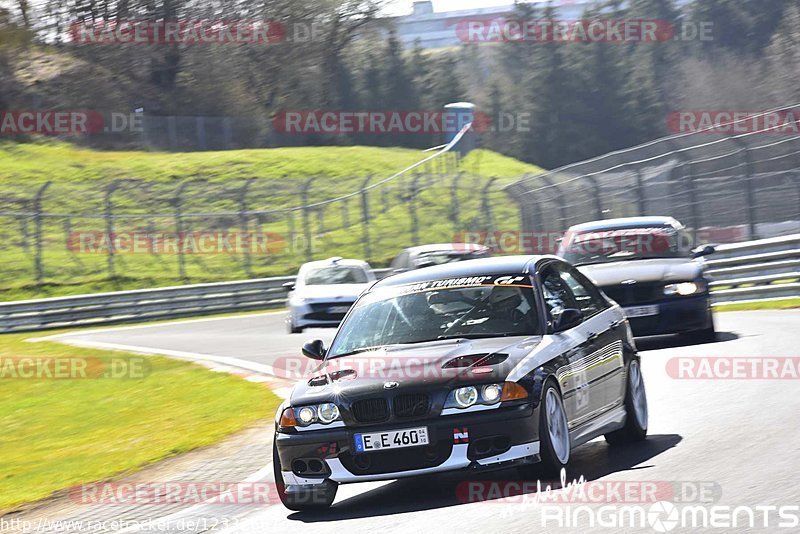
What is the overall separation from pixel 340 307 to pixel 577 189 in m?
10.2

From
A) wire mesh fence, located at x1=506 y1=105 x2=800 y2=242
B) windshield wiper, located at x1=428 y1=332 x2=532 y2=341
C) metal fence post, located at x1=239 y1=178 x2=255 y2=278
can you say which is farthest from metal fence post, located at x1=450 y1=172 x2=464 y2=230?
windshield wiper, located at x1=428 y1=332 x2=532 y2=341

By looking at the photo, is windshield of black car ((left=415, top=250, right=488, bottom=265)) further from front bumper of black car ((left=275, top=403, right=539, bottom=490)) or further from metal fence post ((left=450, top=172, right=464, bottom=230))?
metal fence post ((left=450, top=172, right=464, bottom=230))

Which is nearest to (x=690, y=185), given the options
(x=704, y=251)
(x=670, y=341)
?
(x=670, y=341)

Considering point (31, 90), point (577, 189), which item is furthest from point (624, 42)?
point (577, 189)

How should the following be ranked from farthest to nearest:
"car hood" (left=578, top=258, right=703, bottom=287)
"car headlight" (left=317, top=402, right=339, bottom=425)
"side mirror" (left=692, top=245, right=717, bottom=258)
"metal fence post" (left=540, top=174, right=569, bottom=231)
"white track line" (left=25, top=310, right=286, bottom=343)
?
"metal fence post" (left=540, top=174, right=569, bottom=231), "white track line" (left=25, top=310, right=286, bottom=343), "side mirror" (left=692, top=245, right=717, bottom=258), "car hood" (left=578, top=258, right=703, bottom=287), "car headlight" (left=317, top=402, right=339, bottom=425)

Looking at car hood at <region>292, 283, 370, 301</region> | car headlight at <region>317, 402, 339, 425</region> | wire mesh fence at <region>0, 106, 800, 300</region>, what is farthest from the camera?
wire mesh fence at <region>0, 106, 800, 300</region>

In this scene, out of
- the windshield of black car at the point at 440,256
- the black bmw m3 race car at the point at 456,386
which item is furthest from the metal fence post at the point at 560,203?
the black bmw m3 race car at the point at 456,386

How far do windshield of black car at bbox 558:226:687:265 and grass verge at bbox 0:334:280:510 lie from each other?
14.3 ft

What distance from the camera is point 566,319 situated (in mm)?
7922

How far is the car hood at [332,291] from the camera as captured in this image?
22.1m

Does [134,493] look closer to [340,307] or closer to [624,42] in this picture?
[340,307]

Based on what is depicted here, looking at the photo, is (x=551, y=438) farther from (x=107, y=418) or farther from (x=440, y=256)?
(x=440, y=256)

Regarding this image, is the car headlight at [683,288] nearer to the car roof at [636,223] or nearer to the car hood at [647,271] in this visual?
the car hood at [647,271]

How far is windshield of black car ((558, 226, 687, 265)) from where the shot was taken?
1553 cm
